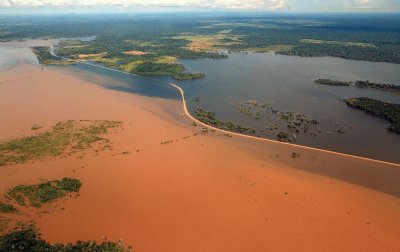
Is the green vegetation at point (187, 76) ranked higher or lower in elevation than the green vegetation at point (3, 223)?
higher

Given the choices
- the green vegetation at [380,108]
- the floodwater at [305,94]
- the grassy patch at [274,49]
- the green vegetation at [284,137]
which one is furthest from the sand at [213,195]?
the grassy patch at [274,49]

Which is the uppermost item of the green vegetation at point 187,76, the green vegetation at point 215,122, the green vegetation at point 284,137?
the green vegetation at point 187,76

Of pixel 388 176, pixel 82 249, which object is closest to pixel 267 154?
pixel 388 176

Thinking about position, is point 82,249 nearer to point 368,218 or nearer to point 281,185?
point 281,185

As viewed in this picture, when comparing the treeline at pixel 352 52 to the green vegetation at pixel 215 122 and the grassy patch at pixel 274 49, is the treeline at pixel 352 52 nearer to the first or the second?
the grassy patch at pixel 274 49

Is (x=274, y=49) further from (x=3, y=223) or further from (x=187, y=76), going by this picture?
(x=3, y=223)

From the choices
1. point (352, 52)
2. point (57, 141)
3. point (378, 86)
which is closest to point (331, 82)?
point (378, 86)

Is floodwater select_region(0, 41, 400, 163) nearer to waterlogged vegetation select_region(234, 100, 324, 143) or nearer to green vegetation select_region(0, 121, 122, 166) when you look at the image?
waterlogged vegetation select_region(234, 100, 324, 143)

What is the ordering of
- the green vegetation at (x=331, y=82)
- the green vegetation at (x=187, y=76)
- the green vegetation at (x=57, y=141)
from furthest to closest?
1. the green vegetation at (x=187, y=76)
2. the green vegetation at (x=331, y=82)
3. the green vegetation at (x=57, y=141)
